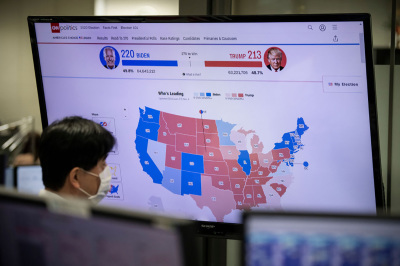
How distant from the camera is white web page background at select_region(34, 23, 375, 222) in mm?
1950

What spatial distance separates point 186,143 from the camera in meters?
2.12

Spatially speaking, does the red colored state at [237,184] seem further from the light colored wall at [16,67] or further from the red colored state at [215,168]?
the light colored wall at [16,67]

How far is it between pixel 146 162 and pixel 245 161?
411 millimetres

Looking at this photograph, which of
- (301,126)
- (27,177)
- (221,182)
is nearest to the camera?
(301,126)

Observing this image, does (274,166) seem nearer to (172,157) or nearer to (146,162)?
(172,157)

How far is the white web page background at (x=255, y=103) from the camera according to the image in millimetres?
1950

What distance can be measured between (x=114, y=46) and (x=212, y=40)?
407mm

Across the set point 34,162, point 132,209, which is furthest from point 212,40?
point 34,162

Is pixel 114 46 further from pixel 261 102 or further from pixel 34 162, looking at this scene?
pixel 34 162

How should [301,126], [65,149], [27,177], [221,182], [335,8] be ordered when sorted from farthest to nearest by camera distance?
[27,177], [335,8], [221,182], [301,126], [65,149]

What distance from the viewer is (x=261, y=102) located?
79.8 inches

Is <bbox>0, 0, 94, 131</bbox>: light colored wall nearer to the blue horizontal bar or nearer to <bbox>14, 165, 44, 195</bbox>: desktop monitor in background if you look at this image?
<bbox>14, 165, 44, 195</bbox>: desktop monitor in background

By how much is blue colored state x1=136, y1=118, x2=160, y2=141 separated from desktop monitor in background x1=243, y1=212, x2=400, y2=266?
122 cm

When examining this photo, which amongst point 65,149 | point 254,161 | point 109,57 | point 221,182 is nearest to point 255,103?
point 254,161
